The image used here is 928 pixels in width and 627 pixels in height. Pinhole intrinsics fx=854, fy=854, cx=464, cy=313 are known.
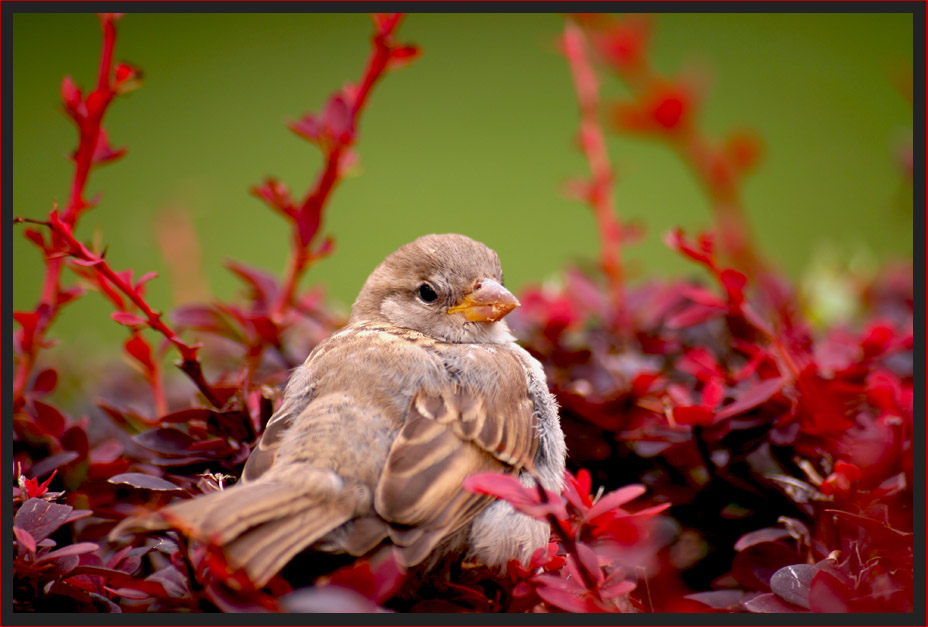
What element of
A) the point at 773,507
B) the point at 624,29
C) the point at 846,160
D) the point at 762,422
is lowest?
the point at 773,507

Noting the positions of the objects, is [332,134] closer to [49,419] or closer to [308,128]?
[308,128]

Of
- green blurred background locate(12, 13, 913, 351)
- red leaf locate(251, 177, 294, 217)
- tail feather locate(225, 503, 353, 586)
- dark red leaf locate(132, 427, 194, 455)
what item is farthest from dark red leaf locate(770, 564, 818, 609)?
green blurred background locate(12, 13, 913, 351)

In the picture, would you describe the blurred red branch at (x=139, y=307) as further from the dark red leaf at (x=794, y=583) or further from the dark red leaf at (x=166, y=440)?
the dark red leaf at (x=794, y=583)

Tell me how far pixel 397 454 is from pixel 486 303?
2.65ft

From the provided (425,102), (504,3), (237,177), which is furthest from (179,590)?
(425,102)

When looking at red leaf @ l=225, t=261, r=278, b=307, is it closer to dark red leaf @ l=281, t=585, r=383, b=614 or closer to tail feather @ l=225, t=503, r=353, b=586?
tail feather @ l=225, t=503, r=353, b=586

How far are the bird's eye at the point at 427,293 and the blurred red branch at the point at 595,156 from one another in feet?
1.96

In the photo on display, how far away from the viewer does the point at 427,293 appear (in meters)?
2.75

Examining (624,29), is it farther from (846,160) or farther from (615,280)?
(846,160)

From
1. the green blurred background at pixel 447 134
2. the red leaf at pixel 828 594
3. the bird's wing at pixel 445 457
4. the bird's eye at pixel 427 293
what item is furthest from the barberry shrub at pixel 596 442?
the green blurred background at pixel 447 134

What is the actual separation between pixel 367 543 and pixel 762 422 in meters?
0.97

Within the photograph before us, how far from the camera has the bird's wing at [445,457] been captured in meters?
1.74

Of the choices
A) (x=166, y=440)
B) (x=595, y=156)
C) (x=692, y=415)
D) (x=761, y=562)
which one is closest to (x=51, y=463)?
(x=166, y=440)

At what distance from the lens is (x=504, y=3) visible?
210 centimetres
